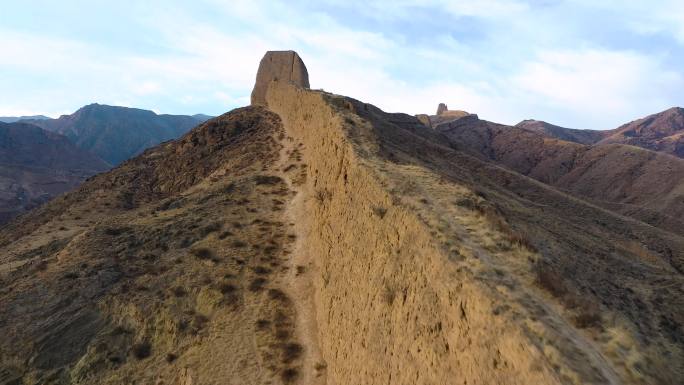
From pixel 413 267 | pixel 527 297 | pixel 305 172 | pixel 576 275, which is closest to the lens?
pixel 527 297

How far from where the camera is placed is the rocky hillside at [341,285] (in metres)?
11.6

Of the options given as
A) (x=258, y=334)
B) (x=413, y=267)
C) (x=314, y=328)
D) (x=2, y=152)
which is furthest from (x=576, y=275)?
(x=2, y=152)

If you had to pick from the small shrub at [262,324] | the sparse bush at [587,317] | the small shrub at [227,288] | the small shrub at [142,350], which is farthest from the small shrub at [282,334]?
the sparse bush at [587,317]

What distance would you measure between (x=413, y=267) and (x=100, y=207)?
154 feet

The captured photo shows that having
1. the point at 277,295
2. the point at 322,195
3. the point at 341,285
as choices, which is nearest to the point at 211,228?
the point at 322,195

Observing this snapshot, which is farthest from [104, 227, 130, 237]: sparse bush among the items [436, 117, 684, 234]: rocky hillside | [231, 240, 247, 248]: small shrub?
[436, 117, 684, 234]: rocky hillside

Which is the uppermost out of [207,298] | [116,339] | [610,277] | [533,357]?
[533,357]

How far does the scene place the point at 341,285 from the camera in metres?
22.3

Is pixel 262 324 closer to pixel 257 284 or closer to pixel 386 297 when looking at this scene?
pixel 257 284

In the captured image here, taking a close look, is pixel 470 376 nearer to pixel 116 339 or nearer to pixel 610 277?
pixel 610 277

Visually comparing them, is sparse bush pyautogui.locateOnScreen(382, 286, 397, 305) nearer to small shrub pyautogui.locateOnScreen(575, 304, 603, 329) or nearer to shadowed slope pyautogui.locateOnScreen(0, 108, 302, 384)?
small shrub pyautogui.locateOnScreen(575, 304, 603, 329)

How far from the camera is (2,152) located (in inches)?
7338

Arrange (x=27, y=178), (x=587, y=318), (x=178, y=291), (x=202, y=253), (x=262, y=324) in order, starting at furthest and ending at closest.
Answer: (x=27, y=178)
(x=202, y=253)
(x=178, y=291)
(x=262, y=324)
(x=587, y=318)

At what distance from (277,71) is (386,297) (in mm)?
63911
